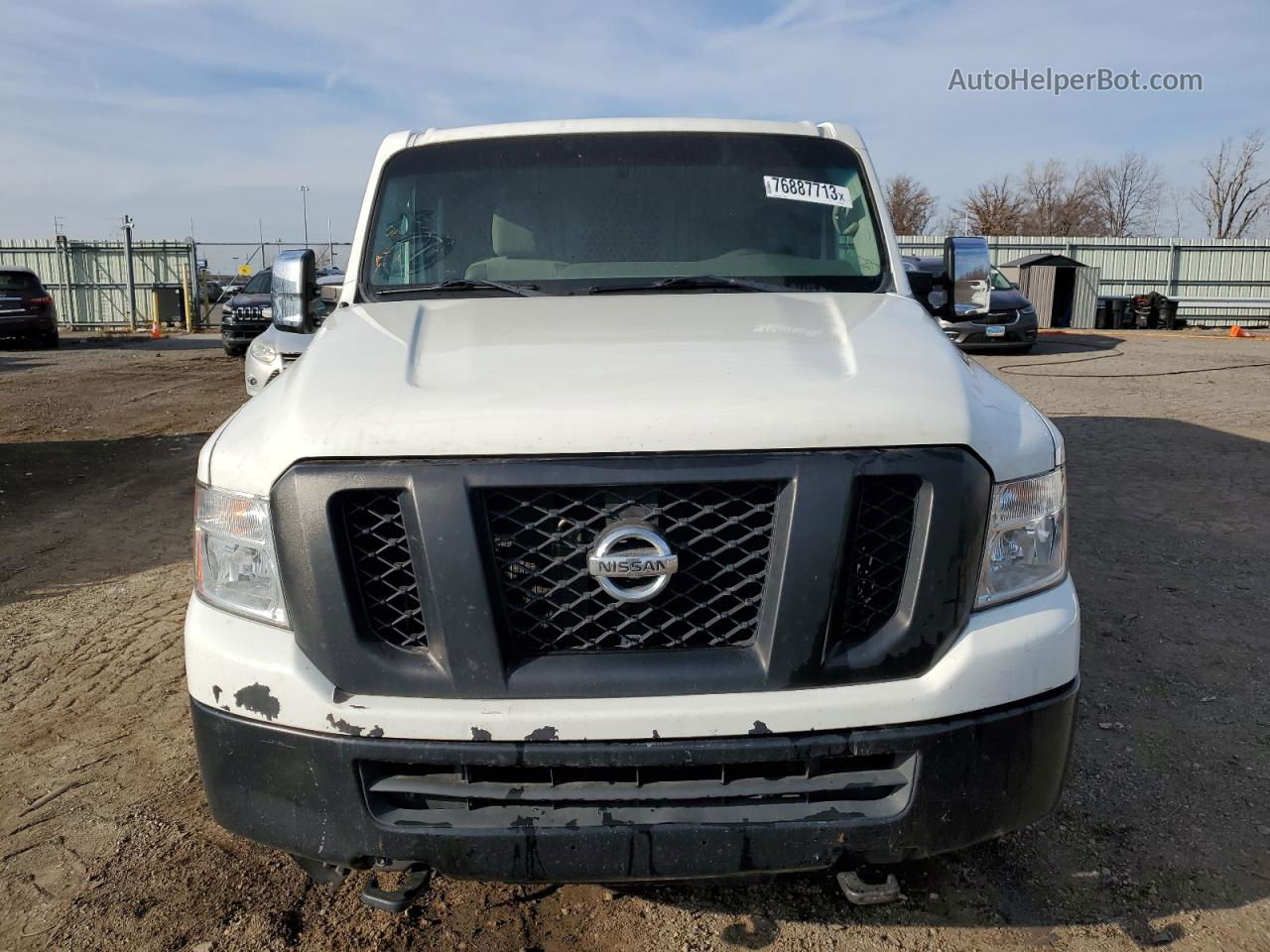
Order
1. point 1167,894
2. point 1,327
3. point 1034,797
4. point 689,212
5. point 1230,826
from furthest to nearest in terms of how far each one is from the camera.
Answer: point 1,327, point 689,212, point 1230,826, point 1167,894, point 1034,797

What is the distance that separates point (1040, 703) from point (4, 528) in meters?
6.39

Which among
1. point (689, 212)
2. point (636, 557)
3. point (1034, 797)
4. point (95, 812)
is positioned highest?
point (689, 212)

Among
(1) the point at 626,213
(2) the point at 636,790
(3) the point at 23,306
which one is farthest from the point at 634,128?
(3) the point at 23,306

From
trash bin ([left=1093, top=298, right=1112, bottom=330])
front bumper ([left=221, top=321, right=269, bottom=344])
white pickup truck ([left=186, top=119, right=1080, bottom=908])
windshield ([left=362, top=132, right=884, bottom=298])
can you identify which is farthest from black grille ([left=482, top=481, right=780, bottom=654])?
trash bin ([left=1093, top=298, right=1112, bottom=330])

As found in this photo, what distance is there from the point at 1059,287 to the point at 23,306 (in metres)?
23.9

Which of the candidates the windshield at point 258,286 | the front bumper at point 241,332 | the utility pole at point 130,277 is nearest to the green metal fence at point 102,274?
the utility pole at point 130,277

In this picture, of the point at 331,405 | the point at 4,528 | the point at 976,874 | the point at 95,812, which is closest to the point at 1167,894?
the point at 976,874

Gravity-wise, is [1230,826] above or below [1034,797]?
below

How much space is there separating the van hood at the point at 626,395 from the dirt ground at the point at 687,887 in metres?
1.17

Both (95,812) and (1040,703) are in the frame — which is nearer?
(1040,703)

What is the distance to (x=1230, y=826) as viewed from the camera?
284 cm

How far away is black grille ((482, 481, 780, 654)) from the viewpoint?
194cm

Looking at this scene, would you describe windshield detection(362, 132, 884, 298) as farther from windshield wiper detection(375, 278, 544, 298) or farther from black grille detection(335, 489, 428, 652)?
black grille detection(335, 489, 428, 652)

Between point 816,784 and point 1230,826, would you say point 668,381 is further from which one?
point 1230,826
